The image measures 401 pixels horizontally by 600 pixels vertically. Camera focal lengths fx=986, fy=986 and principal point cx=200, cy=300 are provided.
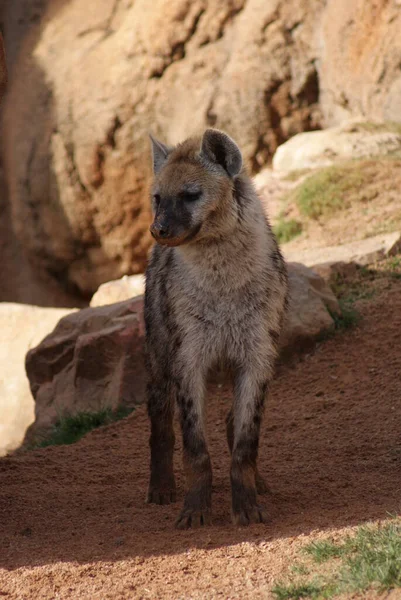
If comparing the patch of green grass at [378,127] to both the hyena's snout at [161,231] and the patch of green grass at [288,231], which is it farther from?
the hyena's snout at [161,231]

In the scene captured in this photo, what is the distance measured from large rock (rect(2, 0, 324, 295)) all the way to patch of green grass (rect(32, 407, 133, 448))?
5.55 metres

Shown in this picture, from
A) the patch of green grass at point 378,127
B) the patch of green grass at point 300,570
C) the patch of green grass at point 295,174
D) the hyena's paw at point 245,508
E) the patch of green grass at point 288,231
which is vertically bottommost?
the patch of green grass at point 295,174

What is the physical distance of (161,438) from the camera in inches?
196

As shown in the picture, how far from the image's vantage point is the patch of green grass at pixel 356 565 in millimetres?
3043

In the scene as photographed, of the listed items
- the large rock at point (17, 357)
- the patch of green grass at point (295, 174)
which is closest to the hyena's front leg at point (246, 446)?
the large rock at point (17, 357)

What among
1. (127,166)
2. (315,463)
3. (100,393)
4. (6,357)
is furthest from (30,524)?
(127,166)

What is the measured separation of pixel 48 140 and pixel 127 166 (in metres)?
1.20

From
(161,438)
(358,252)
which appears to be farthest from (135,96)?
(161,438)

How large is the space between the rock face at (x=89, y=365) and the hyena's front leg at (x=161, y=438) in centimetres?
190

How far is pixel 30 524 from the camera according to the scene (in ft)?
14.8

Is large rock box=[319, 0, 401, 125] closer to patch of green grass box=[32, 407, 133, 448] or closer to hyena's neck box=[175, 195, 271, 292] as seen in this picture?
patch of green grass box=[32, 407, 133, 448]

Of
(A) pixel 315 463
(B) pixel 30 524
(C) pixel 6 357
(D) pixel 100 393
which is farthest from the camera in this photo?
(C) pixel 6 357

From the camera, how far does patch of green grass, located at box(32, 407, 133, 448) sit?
22.0ft

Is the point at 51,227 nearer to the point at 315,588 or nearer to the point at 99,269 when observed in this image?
the point at 99,269
